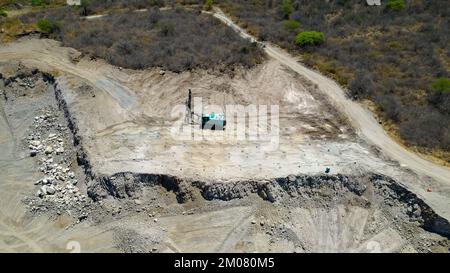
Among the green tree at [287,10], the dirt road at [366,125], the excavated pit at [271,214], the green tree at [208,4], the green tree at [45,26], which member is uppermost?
the green tree at [208,4]

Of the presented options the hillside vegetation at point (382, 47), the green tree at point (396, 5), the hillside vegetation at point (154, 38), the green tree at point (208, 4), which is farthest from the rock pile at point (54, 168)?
the green tree at point (396, 5)

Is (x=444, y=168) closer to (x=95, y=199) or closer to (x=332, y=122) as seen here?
(x=332, y=122)

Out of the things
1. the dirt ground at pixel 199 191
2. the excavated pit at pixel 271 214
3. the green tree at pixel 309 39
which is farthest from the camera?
the green tree at pixel 309 39

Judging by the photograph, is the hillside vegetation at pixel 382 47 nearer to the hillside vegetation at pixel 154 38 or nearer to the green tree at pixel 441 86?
the green tree at pixel 441 86

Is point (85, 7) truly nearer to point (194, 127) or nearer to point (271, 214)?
point (194, 127)

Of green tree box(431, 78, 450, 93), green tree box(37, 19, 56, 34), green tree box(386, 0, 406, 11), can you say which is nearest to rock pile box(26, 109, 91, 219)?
green tree box(37, 19, 56, 34)

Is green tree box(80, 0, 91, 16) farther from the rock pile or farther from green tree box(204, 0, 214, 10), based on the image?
the rock pile

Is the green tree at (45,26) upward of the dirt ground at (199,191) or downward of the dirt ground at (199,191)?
upward
